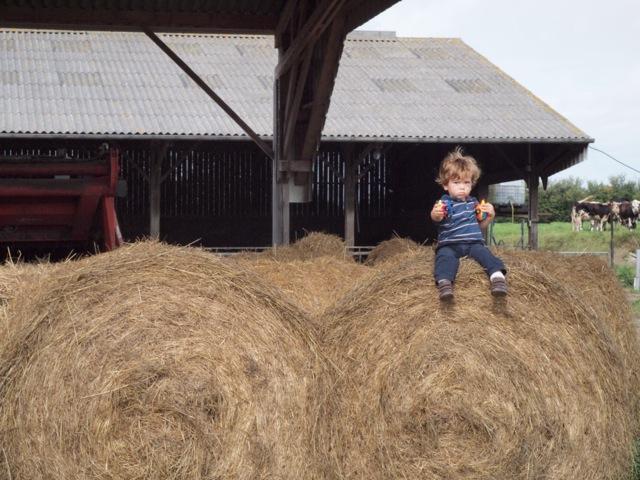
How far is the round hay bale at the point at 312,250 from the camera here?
8.66 m

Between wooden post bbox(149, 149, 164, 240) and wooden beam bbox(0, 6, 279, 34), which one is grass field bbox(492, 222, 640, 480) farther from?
wooden beam bbox(0, 6, 279, 34)

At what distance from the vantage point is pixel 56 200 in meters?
8.38

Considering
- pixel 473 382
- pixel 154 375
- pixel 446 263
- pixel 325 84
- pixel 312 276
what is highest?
pixel 325 84

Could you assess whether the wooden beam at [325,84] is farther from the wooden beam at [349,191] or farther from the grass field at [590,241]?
the grass field at [590,241]

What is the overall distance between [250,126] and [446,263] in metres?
13.5

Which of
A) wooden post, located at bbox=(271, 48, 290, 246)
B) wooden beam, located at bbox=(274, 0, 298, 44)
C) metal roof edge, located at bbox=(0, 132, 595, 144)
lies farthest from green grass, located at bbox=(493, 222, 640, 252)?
wooden beam, located at bbox=(274, 0, 298, 44)

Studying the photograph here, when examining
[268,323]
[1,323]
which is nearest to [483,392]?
[268,323]

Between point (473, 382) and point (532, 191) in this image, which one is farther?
point (532, 191)

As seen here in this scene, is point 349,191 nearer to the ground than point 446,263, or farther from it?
farther from it

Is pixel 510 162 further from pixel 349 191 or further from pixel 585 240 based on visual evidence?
pixel 585 240

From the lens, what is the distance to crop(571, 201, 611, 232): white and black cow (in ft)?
120

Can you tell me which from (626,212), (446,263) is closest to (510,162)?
(446,263)

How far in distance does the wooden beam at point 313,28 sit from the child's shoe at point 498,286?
5.11 metres

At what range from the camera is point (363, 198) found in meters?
23.3
